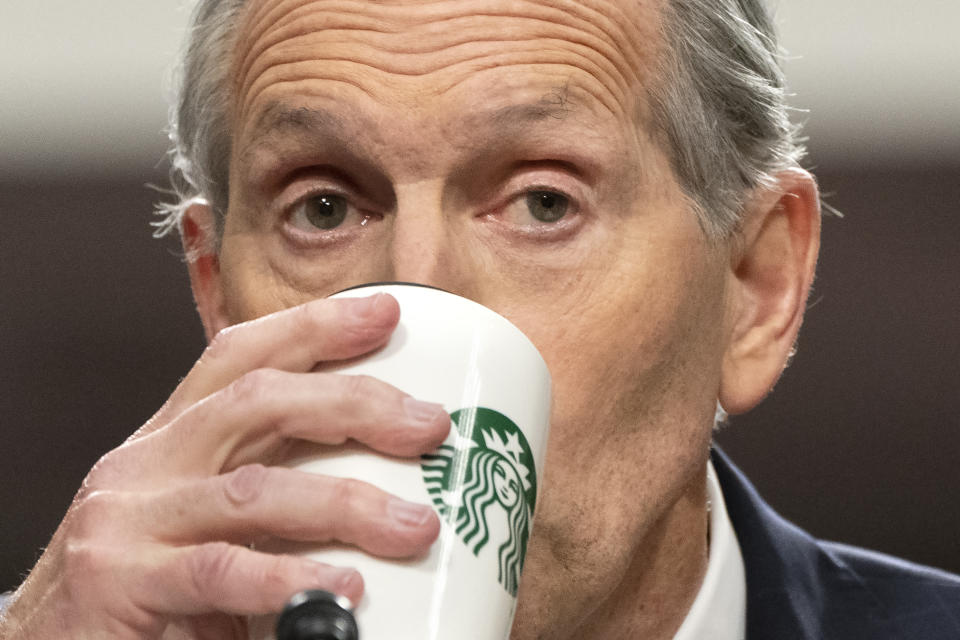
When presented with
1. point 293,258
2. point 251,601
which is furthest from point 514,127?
point 251,601

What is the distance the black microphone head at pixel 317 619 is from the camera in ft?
3.24

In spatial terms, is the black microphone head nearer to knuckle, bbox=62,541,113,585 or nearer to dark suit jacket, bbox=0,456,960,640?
knuckle, bbox=62,541,113,585

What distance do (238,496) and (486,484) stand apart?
218 mm

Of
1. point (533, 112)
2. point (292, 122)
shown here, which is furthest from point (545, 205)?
point (292, 122)

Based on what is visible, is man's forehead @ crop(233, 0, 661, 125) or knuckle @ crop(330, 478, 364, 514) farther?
man's forehead @ crop(233, 0, 661, 125)

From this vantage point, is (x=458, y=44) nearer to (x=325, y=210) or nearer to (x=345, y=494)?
(x=325, y=210)

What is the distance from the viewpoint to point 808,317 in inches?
115

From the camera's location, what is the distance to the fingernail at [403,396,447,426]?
1.07m

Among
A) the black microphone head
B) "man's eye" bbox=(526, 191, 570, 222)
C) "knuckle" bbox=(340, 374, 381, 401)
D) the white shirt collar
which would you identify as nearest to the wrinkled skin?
"man's eye" bbox=(526, 191, 570, 222)

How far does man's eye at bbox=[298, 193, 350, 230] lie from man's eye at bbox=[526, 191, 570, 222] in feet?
0.84

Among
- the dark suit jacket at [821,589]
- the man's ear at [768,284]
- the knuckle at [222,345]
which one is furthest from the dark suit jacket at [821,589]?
the knuckle at [222,345]

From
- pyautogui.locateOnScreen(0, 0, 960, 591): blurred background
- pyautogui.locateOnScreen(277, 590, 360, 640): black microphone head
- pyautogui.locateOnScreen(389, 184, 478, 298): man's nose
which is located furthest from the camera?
pyautogui.locateOnScreen(0, 0, 960, 591): blurred background

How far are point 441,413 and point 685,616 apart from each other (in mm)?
1169

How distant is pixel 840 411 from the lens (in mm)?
2945
